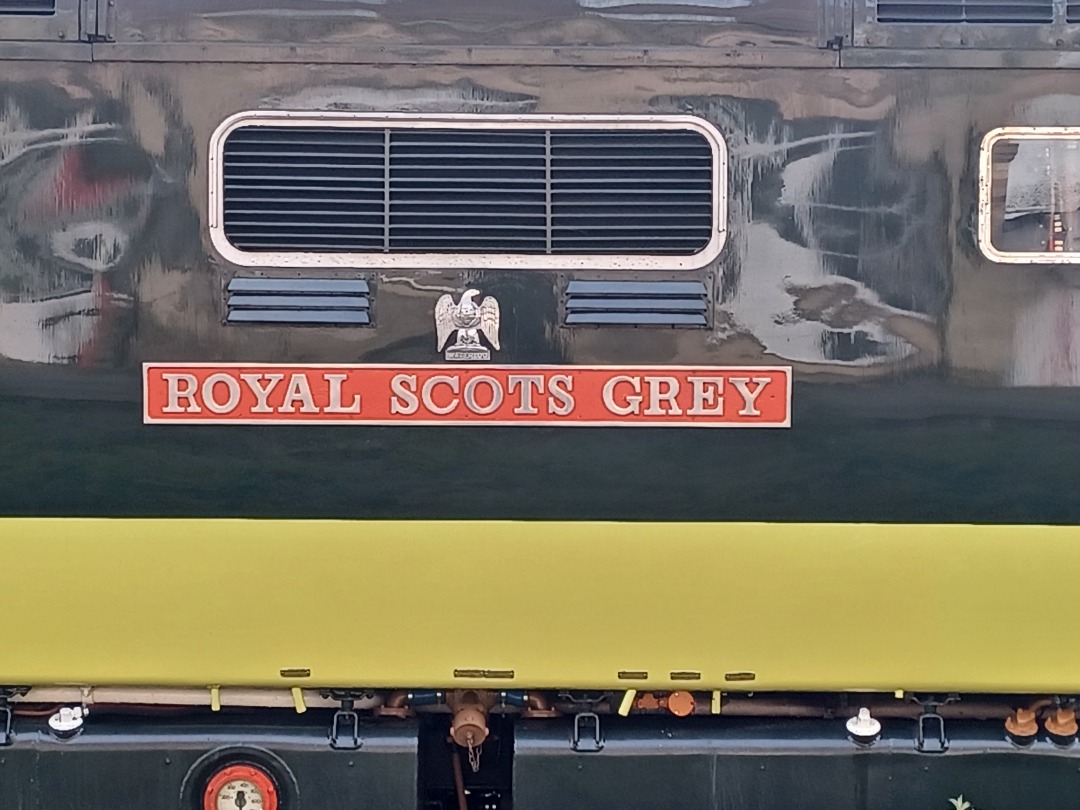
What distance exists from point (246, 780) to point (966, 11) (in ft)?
9.84

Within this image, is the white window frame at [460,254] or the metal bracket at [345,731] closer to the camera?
the white window frame at [460,254]

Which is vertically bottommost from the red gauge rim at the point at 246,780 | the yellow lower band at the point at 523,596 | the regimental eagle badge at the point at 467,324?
the red gauge rim at the point at 246,780

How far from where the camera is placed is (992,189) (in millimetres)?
3074

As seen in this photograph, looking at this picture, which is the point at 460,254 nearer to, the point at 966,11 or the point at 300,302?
the point at 300,302

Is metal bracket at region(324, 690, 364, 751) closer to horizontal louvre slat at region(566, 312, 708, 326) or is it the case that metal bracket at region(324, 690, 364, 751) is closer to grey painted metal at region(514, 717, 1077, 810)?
grey painted metal at region(514, 717, 1077, 810)

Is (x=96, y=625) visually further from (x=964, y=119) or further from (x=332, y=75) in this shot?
(x=964, y=119)

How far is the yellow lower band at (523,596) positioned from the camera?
10.2 ft

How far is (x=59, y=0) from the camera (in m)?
3.05

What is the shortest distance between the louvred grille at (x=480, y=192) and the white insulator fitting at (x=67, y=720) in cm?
146

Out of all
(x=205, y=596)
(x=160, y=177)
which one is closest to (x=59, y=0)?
(x=160, y=177)

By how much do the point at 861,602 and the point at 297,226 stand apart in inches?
74.7

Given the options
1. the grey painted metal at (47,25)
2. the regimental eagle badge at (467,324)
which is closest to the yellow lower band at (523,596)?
the regimental eagle badge at (467,324)

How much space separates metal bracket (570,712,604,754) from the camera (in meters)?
3.25

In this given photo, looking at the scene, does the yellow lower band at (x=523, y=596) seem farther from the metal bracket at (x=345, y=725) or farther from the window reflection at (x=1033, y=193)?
the window reflection at (x=1033, y=193)
